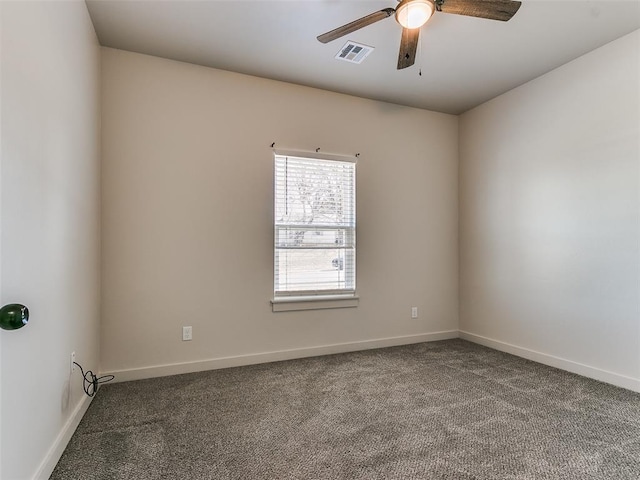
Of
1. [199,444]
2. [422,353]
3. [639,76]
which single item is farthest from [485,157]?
[199,444]

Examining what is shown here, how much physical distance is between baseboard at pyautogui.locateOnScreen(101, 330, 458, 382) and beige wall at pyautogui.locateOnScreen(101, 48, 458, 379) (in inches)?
0.9

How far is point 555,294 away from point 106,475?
11.8 feet

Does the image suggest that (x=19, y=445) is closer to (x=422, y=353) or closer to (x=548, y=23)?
(x=422, y=353)

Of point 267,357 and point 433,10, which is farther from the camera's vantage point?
point 267,357

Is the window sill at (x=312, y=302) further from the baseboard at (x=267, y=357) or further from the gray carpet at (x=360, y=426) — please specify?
the gray carpet at (x=360, y=426)

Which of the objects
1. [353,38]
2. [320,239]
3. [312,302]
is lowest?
[312,302]

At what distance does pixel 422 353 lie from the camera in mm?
3635

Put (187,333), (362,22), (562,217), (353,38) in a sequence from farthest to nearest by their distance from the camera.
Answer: (562,217) → (187,333) → (353,38) → (362,22)

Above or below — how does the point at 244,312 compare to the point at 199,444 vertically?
above

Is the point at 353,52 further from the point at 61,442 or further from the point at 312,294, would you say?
the point at 61,442

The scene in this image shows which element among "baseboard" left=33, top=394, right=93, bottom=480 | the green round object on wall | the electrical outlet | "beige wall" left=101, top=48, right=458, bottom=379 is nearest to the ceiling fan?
"beige wall" left=101, top=48, right=458, bottom=379

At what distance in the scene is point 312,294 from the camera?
11.7 feet

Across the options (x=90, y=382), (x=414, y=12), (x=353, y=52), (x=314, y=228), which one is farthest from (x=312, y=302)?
(x=414, y=12)

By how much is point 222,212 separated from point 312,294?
120 centimetres
